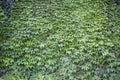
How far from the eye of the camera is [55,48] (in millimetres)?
6328

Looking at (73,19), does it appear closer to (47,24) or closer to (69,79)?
(47,24)

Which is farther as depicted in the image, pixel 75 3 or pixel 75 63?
pixel 75 3

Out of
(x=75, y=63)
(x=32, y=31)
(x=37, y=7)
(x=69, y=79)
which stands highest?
(x=37, y=7)

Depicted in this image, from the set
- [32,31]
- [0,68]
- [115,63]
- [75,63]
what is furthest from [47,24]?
[115,63]

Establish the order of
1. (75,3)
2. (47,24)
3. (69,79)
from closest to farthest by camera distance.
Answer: (69,79) → (47,24) → (75,3)

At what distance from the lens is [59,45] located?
6309 mm

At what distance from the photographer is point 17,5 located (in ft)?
23.0

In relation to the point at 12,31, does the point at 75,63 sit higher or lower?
lower

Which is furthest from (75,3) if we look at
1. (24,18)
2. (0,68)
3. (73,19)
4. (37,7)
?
(0,68)

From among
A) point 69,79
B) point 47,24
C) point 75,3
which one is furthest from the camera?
point 75,3

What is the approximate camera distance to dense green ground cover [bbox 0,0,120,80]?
6.18 m

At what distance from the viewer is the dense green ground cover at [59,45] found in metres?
6.18

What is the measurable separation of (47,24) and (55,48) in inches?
34.3

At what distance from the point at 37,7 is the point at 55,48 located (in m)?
1.63
